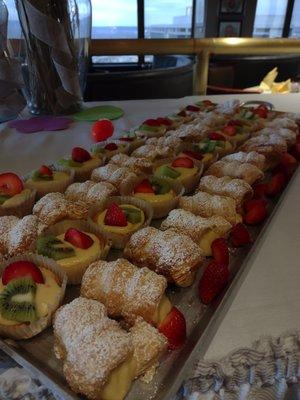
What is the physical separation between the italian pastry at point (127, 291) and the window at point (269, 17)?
8701mm

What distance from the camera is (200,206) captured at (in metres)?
1.09

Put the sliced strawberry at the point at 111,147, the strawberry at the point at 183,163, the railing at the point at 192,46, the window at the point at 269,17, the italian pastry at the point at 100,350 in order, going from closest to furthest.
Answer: the italian pastry at the point at 100,350 → the strawberry at the point at 183,163 → the sliced strawberry at the point at 111,147 → the railing at the point at 192,46 → the window at the point at 269,17

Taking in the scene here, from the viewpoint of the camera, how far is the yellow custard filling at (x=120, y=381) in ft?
1.97

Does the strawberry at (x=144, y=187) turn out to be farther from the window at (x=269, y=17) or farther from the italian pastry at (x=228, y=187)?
the window at (x=269, y=17)

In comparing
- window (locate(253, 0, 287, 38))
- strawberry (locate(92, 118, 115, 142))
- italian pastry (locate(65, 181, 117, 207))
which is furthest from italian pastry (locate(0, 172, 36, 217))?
window (locate(253, 0, 287, 38))

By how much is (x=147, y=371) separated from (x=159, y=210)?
0.56 m

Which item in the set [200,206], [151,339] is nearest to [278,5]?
[200,206]

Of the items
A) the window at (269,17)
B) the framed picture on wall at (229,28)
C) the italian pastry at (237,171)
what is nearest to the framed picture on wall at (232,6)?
the framed picture on wall at (229,28)

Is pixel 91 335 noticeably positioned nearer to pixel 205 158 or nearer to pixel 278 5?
pixel 205 158

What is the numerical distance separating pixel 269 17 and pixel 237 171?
8.41 m

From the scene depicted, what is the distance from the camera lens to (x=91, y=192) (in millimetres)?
1140

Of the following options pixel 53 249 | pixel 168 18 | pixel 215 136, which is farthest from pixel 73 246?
pixel 168 18

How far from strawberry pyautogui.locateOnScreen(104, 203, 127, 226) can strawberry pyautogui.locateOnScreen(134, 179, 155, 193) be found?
0.18 metres

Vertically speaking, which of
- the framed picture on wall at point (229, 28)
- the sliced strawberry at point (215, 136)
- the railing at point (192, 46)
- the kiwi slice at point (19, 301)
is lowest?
the framed picture on wall at point (229, 28)
